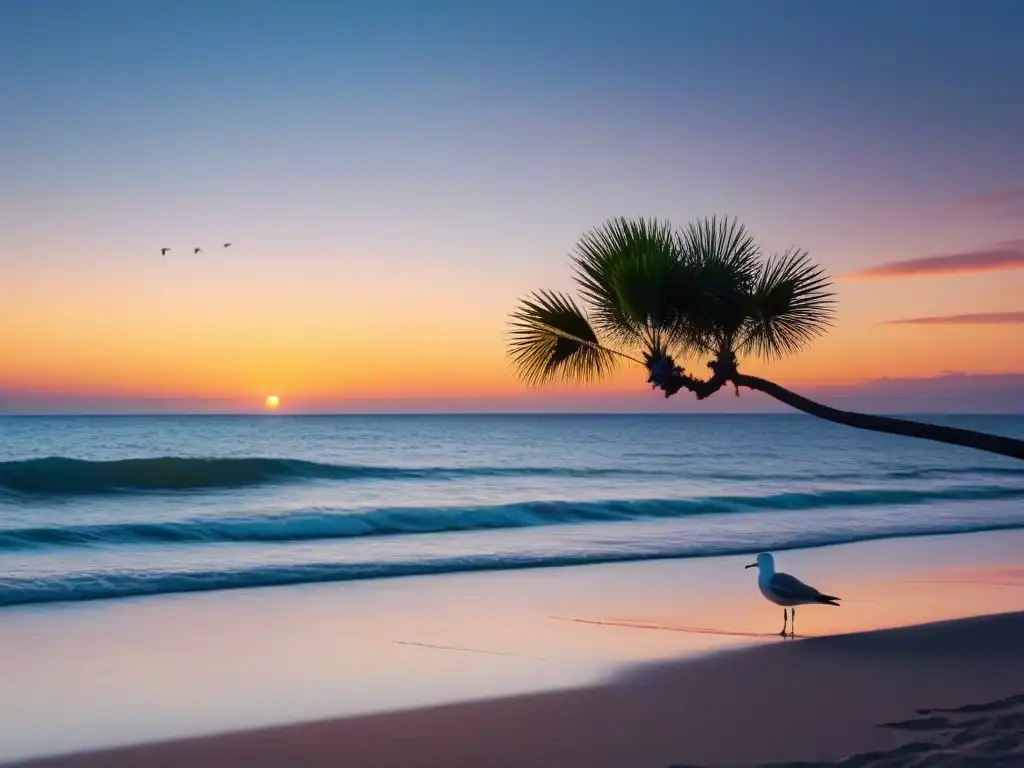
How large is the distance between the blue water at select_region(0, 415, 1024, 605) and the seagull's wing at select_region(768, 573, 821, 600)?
656cm

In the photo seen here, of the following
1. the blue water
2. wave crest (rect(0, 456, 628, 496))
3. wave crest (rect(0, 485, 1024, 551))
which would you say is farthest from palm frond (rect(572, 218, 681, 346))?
wave crest (rect(0, 456, 628, 496))

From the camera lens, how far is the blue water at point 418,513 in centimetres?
1764

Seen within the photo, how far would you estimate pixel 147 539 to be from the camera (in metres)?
21.6

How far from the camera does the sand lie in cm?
708

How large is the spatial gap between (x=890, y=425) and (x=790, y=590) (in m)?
4.02

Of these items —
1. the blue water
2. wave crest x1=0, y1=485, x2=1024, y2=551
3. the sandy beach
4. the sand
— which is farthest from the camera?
wave crest x1=0, y1=485, x2=1024, y2=551

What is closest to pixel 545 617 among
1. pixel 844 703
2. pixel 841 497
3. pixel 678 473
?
Result: pixel 844 703

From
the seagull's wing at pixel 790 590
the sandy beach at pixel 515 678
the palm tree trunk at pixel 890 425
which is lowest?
the sandy beach at pixel 515 678

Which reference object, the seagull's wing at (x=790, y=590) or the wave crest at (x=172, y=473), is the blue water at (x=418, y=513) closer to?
the wave crest at (x=172, y=473)

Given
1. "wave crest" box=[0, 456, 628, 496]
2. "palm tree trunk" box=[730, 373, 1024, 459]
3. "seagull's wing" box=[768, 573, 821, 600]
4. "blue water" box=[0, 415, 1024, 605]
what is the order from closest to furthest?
1. "palm tree trunk" box=[730, 373, 1024, 459]
2. "seagull's wing" box=[768, 573, 821, 600]
3. "blue water" box=[0, 415, 1024, 605]
4. "wave crest" box=[0, 456, 628, 496]

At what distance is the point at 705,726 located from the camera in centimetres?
795

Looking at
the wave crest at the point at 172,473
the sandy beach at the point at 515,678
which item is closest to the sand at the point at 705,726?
the sandy beach at the point at 515,678

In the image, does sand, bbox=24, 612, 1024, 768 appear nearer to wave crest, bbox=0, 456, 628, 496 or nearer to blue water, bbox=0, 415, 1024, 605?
blue water, bbox=0, 415, 1024, 605

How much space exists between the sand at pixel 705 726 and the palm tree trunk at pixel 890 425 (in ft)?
5.98
